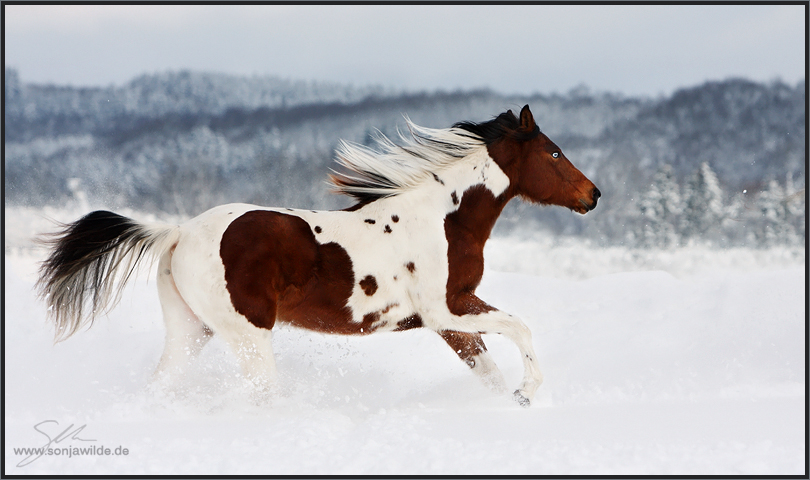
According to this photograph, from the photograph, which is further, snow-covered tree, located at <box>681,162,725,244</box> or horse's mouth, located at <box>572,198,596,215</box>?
snow-covered tree, located at <box>681,162,725,244</box>

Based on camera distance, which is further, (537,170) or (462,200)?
(537,170)

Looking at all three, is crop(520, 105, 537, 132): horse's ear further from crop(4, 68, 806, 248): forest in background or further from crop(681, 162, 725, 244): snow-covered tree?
crop(681, 162, 725, 244): snow-covered tree

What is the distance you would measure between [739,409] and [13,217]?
36.4 feet

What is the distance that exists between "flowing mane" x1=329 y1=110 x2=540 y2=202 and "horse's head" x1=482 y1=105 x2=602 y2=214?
0.04m

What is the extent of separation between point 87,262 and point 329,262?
153cm

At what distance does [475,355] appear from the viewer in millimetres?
4277

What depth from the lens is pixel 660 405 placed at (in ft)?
12.3

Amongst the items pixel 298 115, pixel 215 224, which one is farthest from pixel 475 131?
pixel 298 115

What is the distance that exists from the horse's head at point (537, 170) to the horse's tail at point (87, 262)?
7.62 ft

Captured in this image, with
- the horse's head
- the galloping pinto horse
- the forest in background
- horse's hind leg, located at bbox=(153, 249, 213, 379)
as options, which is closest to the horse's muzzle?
the horse's head

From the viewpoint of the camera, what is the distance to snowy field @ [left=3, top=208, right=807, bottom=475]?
2723 mm

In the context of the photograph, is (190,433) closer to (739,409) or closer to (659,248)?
(739,409)

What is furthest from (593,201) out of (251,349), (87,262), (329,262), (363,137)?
(363,137)
